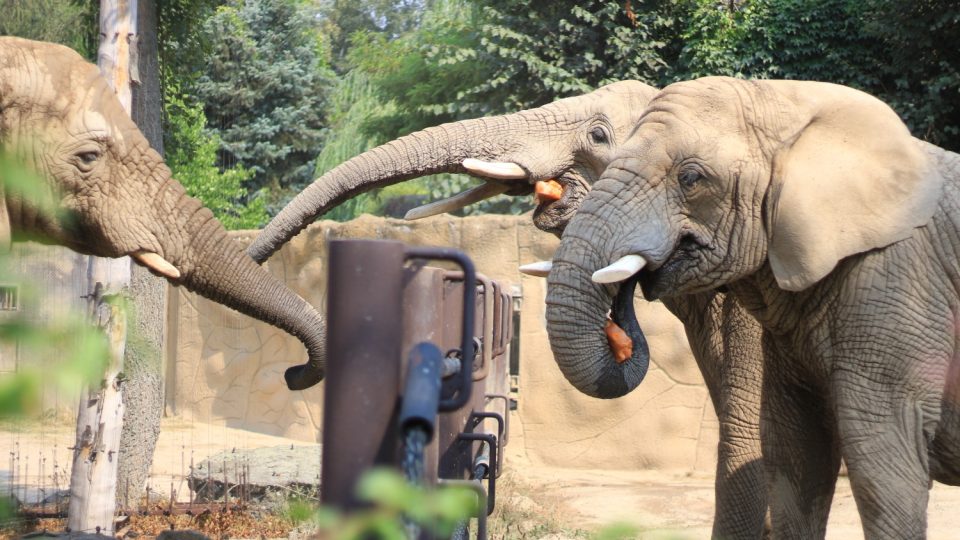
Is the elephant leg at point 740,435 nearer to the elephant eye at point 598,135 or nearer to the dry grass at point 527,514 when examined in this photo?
the elephant eye at point 598,135

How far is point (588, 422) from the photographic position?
10867mm

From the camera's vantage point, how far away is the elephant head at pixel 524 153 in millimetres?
5238

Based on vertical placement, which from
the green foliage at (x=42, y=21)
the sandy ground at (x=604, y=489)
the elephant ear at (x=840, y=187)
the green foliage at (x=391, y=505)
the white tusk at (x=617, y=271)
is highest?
the green foliage at (x=42, y=21)

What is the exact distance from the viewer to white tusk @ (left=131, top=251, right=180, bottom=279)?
4.30 m

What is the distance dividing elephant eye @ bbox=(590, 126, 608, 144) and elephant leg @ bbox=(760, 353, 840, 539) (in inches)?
57.6

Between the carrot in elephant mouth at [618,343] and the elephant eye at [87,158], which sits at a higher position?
the elephant eye at [87,158]

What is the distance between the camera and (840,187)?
372cm

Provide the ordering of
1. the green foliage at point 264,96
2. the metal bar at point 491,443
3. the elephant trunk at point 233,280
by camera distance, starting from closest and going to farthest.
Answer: the metal bar at point 491,443 < the elephant trunk at point 233,280 < the green foliage at point 264,96

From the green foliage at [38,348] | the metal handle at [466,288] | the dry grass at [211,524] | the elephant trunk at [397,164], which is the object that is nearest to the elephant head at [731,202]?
the elephant trunk at [397,164]

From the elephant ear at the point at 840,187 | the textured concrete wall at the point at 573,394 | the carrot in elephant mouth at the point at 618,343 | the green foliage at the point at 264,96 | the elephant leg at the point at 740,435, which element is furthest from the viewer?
the green foliage at the point at 264,96

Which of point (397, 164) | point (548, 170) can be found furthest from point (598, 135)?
point (397, 164)

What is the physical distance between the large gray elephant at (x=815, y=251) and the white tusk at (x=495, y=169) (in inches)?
52.6

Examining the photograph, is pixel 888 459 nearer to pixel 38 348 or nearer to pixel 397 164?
pixel 397 164

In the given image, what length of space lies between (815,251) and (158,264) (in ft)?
7.25
